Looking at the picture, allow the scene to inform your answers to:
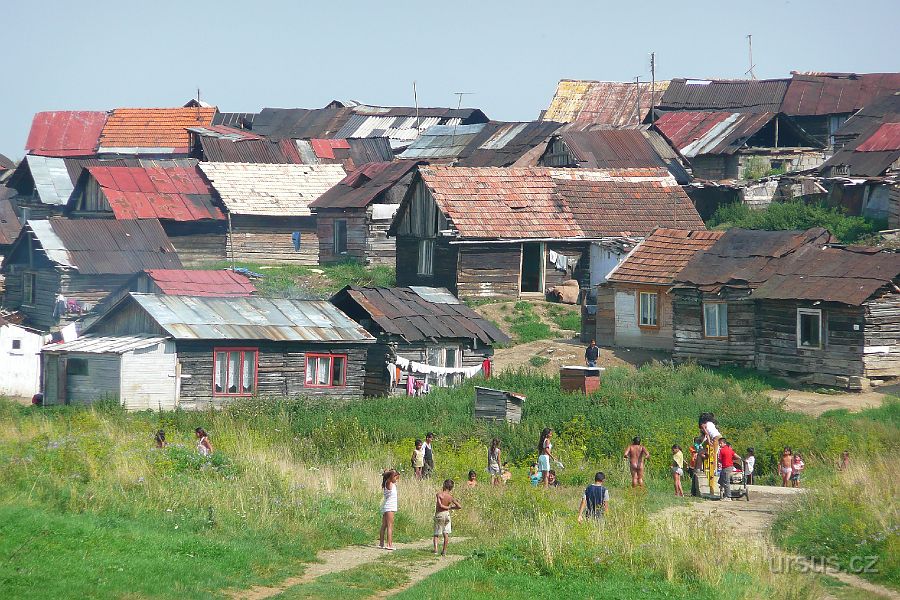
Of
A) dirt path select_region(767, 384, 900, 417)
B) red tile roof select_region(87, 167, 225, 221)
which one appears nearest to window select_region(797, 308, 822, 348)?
dirt path select_region(767, 384, 900, 417)

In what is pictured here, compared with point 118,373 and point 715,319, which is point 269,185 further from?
point 118,373

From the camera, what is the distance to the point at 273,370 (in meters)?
30.8

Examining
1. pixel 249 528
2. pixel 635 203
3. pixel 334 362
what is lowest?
pixel 249 528

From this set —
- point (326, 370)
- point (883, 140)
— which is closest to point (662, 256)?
point (326, 370)

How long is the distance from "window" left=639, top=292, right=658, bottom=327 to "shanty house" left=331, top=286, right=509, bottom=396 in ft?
16.3

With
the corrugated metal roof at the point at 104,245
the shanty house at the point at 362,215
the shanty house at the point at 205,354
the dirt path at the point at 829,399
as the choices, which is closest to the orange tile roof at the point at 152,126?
the shanty house at the point at 362,215

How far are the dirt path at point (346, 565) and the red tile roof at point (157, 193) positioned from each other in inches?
1304

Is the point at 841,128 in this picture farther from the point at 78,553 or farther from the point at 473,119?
the point at 78,553

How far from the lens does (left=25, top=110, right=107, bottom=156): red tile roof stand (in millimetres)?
64312

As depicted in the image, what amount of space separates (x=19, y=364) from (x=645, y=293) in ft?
61.7

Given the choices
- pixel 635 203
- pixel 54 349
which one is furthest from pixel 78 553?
pixel 635 203

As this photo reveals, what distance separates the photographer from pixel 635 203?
4438 centimetres

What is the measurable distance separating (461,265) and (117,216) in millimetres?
15035

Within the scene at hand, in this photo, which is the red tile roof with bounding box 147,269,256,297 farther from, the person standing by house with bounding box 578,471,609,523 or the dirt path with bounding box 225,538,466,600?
the person standing by house with bounding box 578,471,609,523
